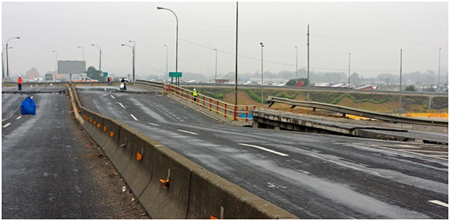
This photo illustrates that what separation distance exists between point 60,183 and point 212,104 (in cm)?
2762

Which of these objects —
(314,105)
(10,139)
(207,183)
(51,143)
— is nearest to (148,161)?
(207,183)

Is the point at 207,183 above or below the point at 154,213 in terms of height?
above

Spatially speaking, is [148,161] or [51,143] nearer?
[148,161]

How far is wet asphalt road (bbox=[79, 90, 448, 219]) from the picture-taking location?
21.8 ft

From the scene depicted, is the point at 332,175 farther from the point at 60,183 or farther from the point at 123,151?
the point at 60,183

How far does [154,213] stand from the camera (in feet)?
22.1

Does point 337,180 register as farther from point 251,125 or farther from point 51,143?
point 251,125

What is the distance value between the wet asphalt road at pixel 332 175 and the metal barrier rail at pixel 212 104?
16891 millimetres

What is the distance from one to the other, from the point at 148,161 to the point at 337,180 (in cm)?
340

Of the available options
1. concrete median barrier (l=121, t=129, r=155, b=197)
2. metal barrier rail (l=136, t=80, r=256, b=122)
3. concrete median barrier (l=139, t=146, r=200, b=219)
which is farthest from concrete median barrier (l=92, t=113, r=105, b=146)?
metal barrier rail (l=136, t=80, r=256, b=122)

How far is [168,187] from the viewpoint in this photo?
21.9 ft

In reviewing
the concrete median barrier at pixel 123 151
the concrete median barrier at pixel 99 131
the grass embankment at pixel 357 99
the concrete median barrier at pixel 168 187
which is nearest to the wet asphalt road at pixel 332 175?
the concrete median barrier at pixel 168 187

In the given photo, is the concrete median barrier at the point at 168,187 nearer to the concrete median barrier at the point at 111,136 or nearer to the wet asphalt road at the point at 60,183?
the wet asphalt road at the point at 60,183

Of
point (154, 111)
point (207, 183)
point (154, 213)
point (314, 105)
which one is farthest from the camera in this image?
point (154, 111)
